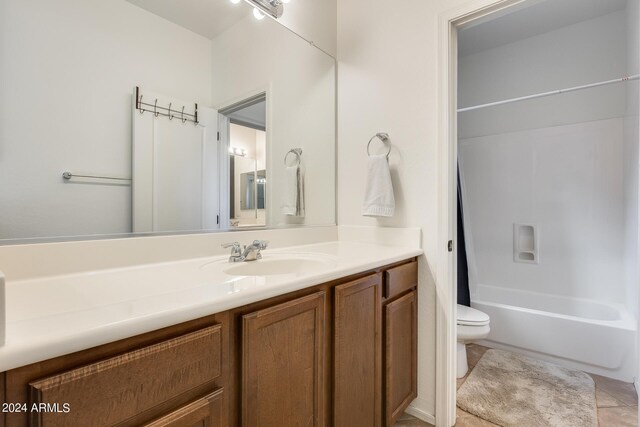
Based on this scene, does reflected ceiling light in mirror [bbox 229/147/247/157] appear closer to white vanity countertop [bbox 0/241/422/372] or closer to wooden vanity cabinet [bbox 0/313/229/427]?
white vanity countertop [bbox 0/241/422/372]

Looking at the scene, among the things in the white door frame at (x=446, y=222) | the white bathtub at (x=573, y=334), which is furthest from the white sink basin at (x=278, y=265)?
the white bathtub at (x=573, y=334)

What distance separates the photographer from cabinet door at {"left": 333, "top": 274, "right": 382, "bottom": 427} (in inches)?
39.9

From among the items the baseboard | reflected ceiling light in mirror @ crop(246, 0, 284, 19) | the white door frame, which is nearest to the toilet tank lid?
the white door frame

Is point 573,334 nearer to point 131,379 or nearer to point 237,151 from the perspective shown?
point 237,151

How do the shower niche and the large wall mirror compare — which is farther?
the shower niche

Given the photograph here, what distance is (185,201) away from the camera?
47.6 inches

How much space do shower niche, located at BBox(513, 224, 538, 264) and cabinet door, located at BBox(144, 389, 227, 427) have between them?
2819 mm

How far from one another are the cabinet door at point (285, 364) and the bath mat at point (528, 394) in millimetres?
1094

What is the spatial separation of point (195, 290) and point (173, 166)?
2.16 ft

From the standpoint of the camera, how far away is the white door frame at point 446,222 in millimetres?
1410

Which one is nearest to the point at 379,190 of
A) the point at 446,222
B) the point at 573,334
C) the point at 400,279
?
the point at 446,222

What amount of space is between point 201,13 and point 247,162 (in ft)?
2.07

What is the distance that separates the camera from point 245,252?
1190 mm

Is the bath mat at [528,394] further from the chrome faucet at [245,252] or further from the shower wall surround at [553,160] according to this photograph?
the chrome faucet at [245,252]
